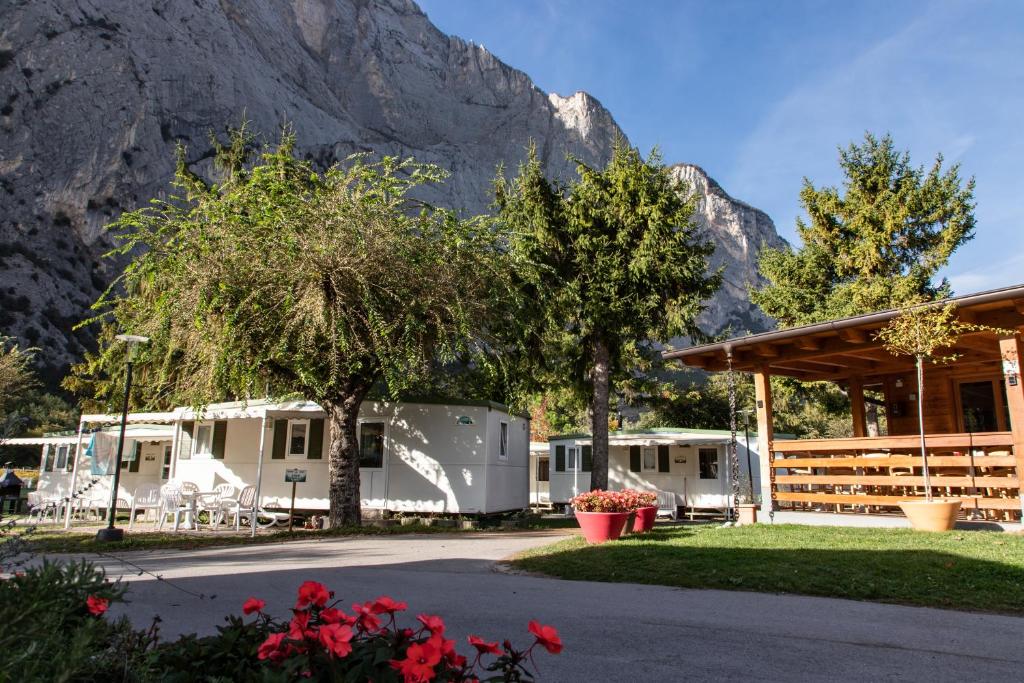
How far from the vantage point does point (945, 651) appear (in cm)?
414

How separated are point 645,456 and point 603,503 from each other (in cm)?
1172

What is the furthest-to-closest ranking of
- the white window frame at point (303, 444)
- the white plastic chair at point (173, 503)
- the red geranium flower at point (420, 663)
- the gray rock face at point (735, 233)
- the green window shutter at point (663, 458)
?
the gray rock face at point (735, 233) → the green window shutter at point (663, 458) → the white window frame at point (303, 444) → the white plastic chair at point (173, 503) → the red geranium flower at point (420, 663)

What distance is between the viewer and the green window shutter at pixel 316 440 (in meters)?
15.3

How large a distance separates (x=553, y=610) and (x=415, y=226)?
28.9 feet

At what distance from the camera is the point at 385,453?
49.2ft

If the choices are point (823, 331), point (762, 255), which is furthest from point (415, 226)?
point (762, 255)

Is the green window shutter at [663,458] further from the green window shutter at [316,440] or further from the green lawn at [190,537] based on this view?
the green window shutter at [316,440]

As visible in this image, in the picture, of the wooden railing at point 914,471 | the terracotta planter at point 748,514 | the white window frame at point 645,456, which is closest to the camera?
the wooden railing at point 914,471

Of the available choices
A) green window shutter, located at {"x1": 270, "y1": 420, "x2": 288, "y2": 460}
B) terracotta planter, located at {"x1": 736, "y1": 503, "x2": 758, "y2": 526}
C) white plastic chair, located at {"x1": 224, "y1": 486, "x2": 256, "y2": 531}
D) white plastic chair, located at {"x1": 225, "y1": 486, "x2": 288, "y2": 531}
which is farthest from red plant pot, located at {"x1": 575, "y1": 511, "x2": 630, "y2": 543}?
green window shutter, located at {"x1": 270, "y1": 420, "x2": 288, "y2": 460}

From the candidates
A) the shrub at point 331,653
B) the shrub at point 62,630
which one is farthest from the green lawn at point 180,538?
the shrub at point 331,653

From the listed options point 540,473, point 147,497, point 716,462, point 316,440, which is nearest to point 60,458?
point 147,497

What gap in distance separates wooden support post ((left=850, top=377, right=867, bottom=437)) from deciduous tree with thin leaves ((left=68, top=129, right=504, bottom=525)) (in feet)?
27.3

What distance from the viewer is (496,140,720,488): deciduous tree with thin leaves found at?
1733cm

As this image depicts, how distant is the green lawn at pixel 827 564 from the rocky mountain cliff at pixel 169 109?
1280 inches
